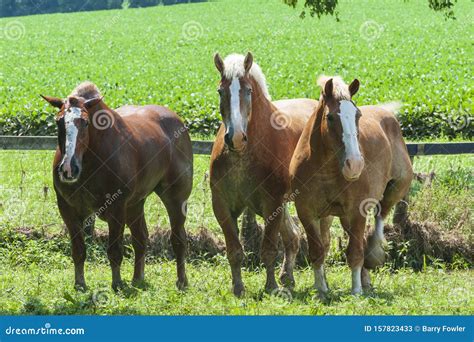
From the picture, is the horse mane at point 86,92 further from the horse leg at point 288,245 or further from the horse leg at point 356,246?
the horse leg at point 356,246

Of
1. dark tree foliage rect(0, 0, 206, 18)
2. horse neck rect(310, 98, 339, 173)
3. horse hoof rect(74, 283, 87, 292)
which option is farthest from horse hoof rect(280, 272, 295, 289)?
dark tree foliage rect(0, 0, 206, 18)

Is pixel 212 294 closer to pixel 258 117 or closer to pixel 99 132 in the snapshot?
pixel 258 117

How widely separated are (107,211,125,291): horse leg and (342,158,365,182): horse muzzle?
237 cm

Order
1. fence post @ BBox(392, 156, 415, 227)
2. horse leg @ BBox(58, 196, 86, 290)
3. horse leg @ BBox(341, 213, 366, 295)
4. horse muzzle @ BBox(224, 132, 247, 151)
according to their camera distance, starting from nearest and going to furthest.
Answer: horse muzzle @ BBox(224, 132, 247, 151) → horse leg @ BBox(341, 213, 366, 295) → horse leg @ BBox(58, 196, 86, 290) → fence post @ BBox(392, 156, 415, 227)

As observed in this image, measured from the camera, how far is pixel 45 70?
111 ft

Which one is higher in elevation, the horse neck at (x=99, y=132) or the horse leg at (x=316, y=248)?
the horse neck at (x=99, y=132)

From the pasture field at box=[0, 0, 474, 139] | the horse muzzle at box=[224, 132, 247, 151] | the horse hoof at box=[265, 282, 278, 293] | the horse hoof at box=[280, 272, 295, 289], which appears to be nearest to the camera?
the horse muzzle at box=[224, 132, 247, 151]

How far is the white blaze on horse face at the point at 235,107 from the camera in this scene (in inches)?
311

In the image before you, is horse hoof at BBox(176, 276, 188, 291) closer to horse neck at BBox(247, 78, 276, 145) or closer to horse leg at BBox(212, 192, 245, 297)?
horse leg at BBox(212, 192, 245, 297)

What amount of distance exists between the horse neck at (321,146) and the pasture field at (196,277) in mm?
1257

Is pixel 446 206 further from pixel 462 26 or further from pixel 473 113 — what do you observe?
pixel 462 26

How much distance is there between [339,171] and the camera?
26.8ft

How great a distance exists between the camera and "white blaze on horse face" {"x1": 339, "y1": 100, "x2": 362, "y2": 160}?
7.63 meters

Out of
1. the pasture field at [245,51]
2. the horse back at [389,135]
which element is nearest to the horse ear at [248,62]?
the horse back at [389,135]
